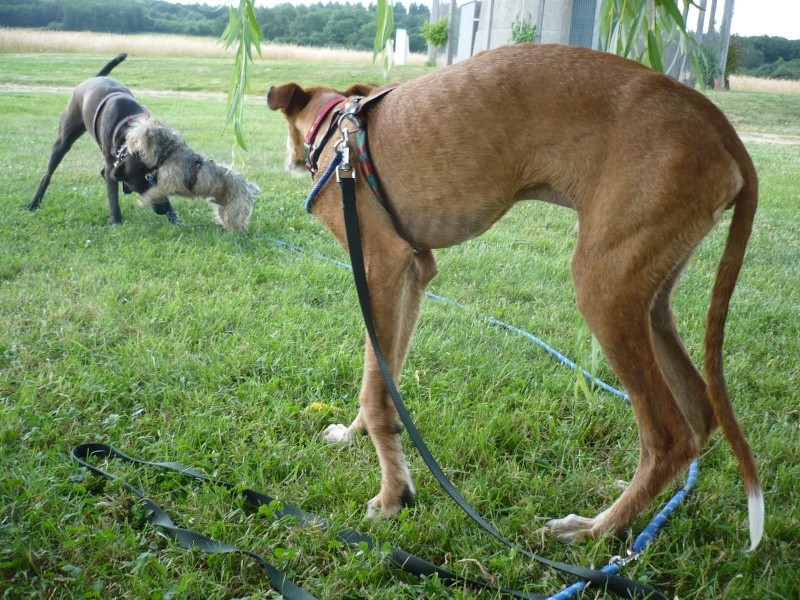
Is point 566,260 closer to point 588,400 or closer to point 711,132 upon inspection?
point 588,400

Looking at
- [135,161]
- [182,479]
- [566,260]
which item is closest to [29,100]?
[135,161]

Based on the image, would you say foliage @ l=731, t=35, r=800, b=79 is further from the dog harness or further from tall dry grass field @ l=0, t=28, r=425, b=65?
the dog harness

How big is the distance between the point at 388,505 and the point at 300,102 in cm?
203

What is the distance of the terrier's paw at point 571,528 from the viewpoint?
2.33 metres

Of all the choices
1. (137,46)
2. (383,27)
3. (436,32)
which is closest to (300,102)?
(383,27)

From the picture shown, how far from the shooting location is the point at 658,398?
223 centimetres

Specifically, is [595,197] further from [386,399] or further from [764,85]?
[764,85]

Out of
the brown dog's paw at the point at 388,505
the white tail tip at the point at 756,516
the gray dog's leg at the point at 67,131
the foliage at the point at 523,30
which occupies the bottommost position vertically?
the brown dog's paw at the point at 388,505

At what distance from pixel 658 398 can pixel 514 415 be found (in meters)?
Answer: 0.94

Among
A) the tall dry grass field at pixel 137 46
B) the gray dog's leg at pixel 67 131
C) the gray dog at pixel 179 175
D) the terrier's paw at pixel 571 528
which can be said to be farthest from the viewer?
the tall dry grass field at pixel 137 46

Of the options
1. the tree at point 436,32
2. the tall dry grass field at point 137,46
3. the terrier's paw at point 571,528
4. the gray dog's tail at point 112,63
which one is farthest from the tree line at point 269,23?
the terrier's paw at point 571,528

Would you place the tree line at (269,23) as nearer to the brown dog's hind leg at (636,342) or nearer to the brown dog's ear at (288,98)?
the brown dog's ear at (288,98)

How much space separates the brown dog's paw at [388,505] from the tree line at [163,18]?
10787mm

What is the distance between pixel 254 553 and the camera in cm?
216
